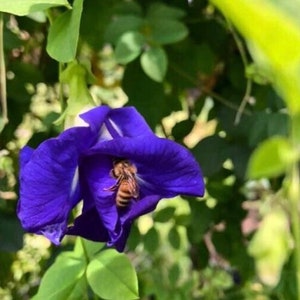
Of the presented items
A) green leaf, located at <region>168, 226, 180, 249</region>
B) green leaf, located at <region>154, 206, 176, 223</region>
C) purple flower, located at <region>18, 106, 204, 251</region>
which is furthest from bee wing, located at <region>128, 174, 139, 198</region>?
green leaf, located at <region>168, 226, 180, 249</region>

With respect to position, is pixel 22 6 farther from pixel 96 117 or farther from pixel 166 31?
pixel 166 31

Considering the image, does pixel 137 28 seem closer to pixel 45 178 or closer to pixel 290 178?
pixel 45 178

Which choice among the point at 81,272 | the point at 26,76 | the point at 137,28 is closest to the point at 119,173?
the point at 81,272

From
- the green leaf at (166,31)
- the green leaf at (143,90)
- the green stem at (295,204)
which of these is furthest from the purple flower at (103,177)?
the green leaf at (143,90)

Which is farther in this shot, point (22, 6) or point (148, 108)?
point (148, 108)

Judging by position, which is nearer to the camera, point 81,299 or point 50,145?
point 50,145

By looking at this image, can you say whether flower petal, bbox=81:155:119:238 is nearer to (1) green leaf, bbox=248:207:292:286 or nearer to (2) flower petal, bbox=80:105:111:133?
(2) flower petal, bbox=80:105:111:133

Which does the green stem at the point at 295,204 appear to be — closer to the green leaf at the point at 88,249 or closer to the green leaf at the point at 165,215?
the green leaf at the point at 88,249

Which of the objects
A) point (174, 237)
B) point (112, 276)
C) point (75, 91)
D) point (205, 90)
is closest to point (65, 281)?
point (112, 276)
